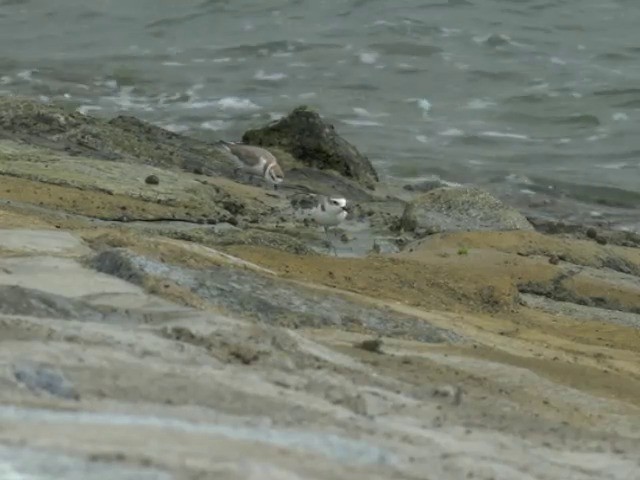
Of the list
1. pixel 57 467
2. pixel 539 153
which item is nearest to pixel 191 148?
pixel 539 153

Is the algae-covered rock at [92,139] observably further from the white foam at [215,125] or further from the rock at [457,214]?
the white foam at [215,125]

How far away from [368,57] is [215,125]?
4924 millimetres

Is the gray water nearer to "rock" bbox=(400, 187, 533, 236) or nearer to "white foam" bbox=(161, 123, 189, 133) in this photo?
"white foam" bbox=(161, 123, 189, 133)

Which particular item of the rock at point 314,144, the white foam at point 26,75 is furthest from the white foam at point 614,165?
the white foam at point 26,75

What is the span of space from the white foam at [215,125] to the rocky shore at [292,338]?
5.76 meters

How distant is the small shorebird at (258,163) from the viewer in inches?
489

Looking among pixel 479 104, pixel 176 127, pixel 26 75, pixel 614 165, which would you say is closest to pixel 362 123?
pixel 479 104

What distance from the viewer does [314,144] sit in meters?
14.3

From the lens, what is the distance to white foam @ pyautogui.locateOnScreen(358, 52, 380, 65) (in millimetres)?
21558

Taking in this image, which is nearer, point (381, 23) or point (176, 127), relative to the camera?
point (176, 127)

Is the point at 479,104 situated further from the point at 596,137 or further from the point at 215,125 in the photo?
the point at 215,125

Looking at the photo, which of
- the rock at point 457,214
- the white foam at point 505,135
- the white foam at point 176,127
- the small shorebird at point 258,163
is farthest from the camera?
the white foam at point 505,135

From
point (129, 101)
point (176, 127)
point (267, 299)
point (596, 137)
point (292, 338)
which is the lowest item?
point (596, 137)

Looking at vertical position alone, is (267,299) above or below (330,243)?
above
